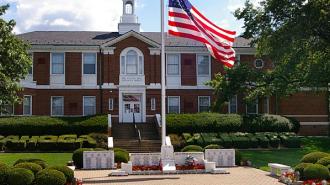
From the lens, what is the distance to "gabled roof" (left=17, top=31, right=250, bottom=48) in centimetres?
4572

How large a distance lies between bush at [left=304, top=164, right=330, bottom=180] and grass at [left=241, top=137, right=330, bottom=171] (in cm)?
587

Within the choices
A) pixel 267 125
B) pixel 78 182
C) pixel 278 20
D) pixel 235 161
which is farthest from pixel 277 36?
pixel 78 182

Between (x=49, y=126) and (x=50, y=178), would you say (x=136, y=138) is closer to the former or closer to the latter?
(x=49, y=126)

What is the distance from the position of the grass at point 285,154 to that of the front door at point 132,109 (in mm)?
12830

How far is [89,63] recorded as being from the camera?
45719mm

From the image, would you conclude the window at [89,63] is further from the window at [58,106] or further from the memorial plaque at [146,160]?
the memorial plaque at [146,160]

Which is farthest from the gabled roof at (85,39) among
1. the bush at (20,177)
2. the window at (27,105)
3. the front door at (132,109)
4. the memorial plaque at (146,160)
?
the bush at (20,177)

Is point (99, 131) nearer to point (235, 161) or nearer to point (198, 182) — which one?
point (235, 161)

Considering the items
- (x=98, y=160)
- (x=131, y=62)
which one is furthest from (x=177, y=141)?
(x=131, y=62)

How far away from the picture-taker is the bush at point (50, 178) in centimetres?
1755

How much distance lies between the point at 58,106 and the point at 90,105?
2.72 m

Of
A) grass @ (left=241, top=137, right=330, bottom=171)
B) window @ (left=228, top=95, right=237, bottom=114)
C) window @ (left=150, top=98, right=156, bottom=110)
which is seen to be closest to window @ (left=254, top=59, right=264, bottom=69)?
window @ (left=228, top=95, right=237, bottom=114)

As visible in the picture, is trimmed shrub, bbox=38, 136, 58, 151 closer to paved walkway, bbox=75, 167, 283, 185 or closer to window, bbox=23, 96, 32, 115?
window, bbox=23, 96, 32, 115

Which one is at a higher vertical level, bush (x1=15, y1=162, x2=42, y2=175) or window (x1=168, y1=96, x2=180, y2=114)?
window (x1=168, y1=96, x2=180, y2=114)
